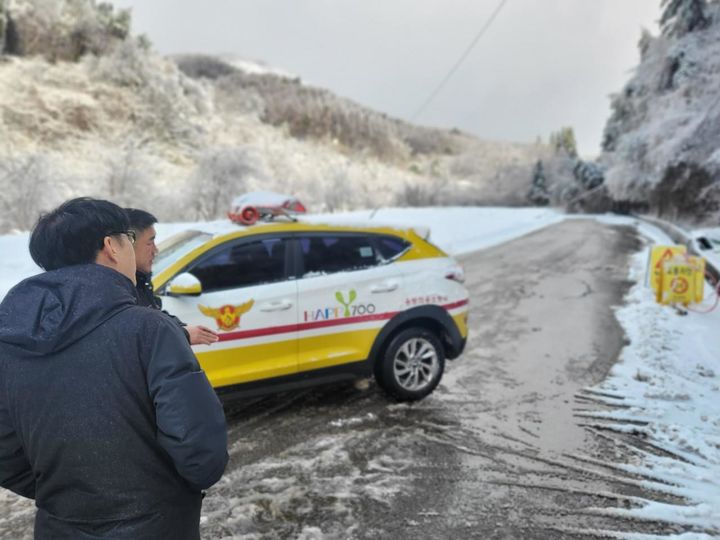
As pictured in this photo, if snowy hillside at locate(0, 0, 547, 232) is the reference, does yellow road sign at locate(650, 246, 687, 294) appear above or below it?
below

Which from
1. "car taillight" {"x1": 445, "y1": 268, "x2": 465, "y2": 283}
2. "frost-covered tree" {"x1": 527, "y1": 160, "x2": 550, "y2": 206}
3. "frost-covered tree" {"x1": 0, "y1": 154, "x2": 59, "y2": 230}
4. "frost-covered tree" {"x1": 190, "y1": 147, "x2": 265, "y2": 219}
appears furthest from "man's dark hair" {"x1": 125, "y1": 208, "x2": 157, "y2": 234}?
"frost-covered tree" {"x1": 527, "y1": 160, "x2": 550, "y2": 206}

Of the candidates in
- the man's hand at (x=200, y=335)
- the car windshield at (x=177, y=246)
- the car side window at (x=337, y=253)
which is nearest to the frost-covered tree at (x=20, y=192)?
the car windshield at (x=177, y=246)

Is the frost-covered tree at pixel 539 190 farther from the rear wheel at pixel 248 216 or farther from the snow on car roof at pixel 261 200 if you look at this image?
the rear wheel at pixel 248 216

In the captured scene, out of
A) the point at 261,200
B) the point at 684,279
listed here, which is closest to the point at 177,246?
the point at 261,200

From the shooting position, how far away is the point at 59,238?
4.97 ft

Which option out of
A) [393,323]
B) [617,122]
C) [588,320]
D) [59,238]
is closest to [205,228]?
[393,323]

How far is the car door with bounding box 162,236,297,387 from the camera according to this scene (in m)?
4.34

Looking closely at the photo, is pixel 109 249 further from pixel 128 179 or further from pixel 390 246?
pixel 128 179

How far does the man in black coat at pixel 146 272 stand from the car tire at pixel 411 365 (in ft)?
8.94

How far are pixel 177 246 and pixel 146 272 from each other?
2339 millimetres

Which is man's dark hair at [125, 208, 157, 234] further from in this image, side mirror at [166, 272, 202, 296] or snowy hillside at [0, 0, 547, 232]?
snowy hillside at [0, 0, 547, 232]

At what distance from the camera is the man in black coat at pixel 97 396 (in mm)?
1426

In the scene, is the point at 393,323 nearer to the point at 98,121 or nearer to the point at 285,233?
the point at 285,233

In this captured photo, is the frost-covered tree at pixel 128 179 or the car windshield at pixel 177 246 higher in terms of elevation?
the frost-covered tree at pixel 128 179
